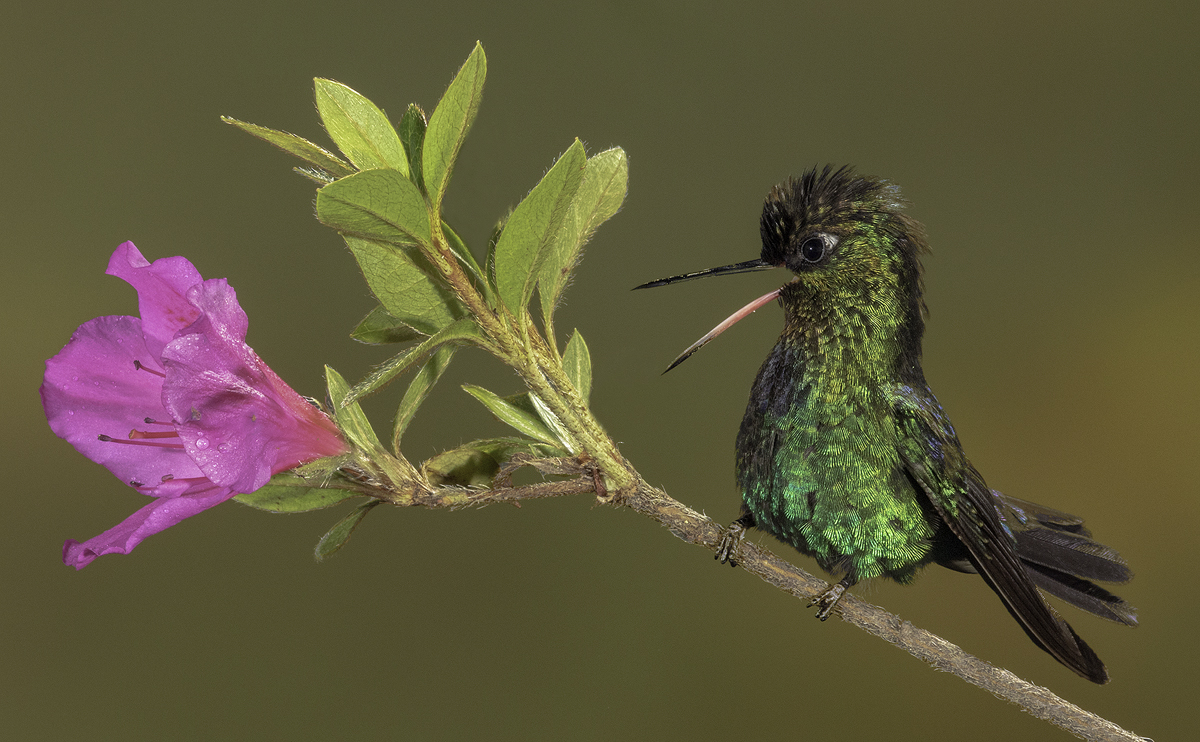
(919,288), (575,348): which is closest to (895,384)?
(919,288)

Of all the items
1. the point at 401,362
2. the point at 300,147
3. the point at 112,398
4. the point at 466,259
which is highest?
the point at 300,147

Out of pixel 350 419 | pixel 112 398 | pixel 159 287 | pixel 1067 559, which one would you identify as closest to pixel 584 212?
pixel 350 419

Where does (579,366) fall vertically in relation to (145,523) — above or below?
above

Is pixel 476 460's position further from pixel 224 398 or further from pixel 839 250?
pixel 839 250

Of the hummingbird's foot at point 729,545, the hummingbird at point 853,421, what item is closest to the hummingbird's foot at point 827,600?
the hummingbird at point 853,421

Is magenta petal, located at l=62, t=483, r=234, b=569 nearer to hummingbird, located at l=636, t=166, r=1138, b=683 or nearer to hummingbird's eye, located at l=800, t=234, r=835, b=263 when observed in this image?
hummingbird, located at l=636, t=166, r=1138, b=683

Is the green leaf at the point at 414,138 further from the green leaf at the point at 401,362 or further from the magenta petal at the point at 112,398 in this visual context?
the magenta petal at the point at 112,398
